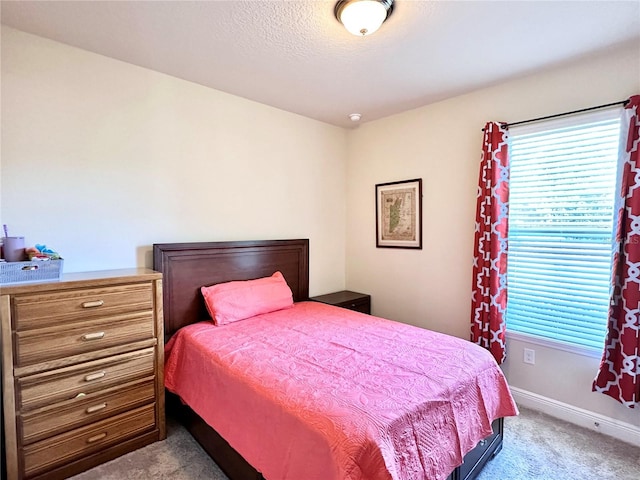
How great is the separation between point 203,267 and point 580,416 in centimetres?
306

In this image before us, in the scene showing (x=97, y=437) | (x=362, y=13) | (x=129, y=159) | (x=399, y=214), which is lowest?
(x=97, y=437)

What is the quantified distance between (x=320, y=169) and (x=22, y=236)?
2604mm

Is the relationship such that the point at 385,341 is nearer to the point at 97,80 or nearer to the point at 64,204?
the point at 64,204

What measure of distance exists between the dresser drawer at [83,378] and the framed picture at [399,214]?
2.43 metres

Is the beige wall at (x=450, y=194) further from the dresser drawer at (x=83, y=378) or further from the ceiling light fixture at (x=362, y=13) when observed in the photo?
the dresser drawer at (x=83, y=378)

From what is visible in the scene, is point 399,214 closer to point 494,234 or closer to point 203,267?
point 494,234

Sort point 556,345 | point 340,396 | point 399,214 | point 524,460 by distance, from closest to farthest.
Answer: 1. point 340,396
2. point 524,460
3. point 556,345
4. point 399,214

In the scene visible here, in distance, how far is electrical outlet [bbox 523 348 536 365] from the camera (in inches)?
100

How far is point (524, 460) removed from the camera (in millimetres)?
1950

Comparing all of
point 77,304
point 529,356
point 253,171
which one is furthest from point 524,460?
point 253,171

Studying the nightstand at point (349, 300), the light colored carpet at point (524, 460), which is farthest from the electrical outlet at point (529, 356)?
the nightstand at point (349, 300)

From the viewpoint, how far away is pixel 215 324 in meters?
2.46

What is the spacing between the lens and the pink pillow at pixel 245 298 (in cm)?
252

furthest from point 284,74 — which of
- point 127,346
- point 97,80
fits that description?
point 127,346
